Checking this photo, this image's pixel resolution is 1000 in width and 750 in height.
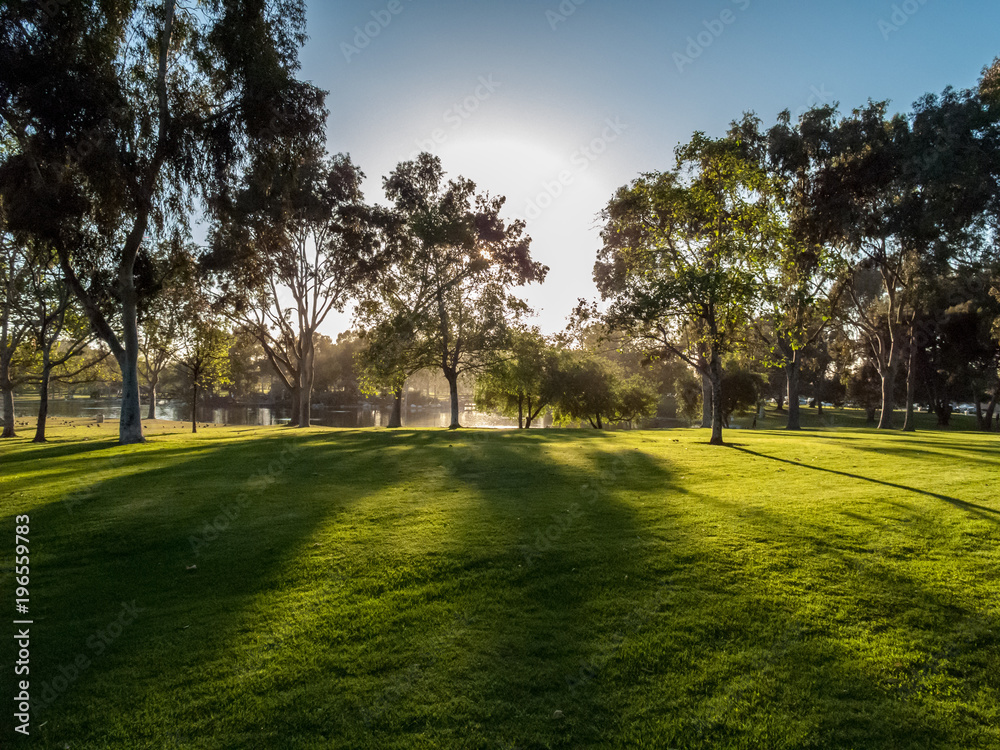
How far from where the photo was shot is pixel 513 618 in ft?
16.9

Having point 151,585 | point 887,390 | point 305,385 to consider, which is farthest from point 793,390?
point 151,585

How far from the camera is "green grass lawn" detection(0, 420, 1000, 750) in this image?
3846 mm

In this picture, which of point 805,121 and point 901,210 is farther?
point 805,121

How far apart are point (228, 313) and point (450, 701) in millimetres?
34453

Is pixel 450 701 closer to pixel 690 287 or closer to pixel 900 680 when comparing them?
pixel 900 680

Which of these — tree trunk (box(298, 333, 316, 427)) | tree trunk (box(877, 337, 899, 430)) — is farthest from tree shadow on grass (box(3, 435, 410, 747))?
tree trunk (box(877, 337, 899, 430))

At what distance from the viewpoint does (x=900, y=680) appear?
4.27 metres

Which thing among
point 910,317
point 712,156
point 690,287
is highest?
point 712,156

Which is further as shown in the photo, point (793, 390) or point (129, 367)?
point (793, 390)

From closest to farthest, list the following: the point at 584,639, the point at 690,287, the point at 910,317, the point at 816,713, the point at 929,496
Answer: the point at 816,713 < the point at 584,639 < the point at 929,496 < the point at 690,287 < the point at 910,317

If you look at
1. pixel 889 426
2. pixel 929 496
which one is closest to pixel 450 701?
pixel 929 496

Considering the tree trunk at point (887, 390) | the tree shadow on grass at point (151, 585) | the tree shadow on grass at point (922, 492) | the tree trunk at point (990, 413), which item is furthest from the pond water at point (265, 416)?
the tree shadow on grass at point (151, 585)

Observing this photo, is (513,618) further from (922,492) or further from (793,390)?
(793,390)

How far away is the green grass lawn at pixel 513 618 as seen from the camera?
12.6ft
